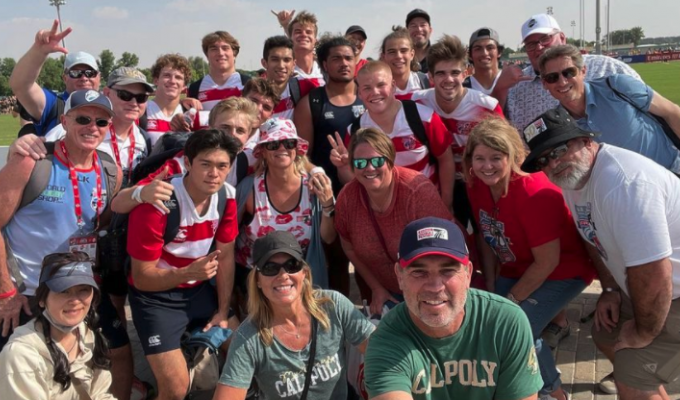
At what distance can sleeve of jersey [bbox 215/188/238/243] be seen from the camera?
4.29m

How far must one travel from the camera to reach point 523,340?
101 inches

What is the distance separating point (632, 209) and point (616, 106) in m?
1.59

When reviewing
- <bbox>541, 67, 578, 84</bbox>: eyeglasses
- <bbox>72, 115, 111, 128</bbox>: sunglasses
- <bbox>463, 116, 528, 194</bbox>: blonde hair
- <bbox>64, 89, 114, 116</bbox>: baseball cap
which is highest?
<bbox>64, 89, 114, 116</bbox>: baseball cap

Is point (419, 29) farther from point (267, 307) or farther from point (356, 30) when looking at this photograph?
point (267, 307)

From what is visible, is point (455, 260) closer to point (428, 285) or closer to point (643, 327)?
point (428, 285)

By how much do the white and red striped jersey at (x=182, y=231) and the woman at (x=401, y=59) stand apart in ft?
7.79

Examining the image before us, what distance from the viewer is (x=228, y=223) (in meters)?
4.32

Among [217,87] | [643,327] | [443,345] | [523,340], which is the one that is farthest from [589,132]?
[217,87]

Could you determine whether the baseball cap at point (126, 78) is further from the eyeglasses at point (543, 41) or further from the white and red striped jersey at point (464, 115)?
the eyeglasses at point (543, 41)

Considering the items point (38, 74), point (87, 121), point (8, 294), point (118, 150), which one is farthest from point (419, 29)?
point (8, 294)

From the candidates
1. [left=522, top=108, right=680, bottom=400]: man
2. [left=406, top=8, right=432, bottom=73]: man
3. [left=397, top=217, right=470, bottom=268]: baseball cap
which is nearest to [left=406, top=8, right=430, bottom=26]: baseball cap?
[left=406, top=8, right=432, bottom=73]: man

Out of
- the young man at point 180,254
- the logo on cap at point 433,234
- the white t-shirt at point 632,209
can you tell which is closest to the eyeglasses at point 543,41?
the white t-shirt at point 632,209

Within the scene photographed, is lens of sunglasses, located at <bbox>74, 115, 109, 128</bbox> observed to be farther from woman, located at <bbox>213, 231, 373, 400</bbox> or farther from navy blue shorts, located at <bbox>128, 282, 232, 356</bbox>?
woman, located at <bbox>213, 231, 373, 400</bbox>

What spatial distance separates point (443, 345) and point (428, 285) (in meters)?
0.30
